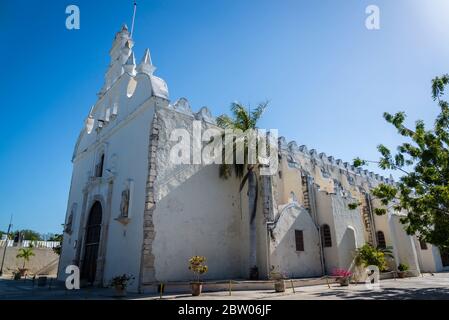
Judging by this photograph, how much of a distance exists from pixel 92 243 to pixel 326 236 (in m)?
14.1

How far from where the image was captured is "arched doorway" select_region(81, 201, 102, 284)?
1698cm

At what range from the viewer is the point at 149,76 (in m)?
16.0

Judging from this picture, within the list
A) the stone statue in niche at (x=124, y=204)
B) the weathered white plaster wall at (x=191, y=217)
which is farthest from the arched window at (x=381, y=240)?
the stone statue in niche at (x=124, y=204)

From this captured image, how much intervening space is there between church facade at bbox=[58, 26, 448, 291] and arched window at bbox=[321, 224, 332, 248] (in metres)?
0.06

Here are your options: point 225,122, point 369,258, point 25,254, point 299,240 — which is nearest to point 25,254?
point 25,254

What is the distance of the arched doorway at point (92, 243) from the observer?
669 inches

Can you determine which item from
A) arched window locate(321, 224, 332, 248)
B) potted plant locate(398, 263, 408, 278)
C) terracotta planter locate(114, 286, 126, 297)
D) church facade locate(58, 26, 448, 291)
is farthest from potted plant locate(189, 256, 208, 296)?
potted plant locate(398, 263, 408, 278)

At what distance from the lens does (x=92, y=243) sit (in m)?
17.8

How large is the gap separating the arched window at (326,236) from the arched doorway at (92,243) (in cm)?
1331

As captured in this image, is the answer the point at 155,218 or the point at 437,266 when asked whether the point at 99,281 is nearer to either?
the point at 155,218

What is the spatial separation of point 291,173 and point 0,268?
1192 inches

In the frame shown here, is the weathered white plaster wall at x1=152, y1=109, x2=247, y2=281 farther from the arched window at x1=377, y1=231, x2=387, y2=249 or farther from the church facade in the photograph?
the arched window at x1=377, y1=231, x2=387, y2=249

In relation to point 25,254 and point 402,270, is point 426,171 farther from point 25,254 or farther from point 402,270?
point 25,254
